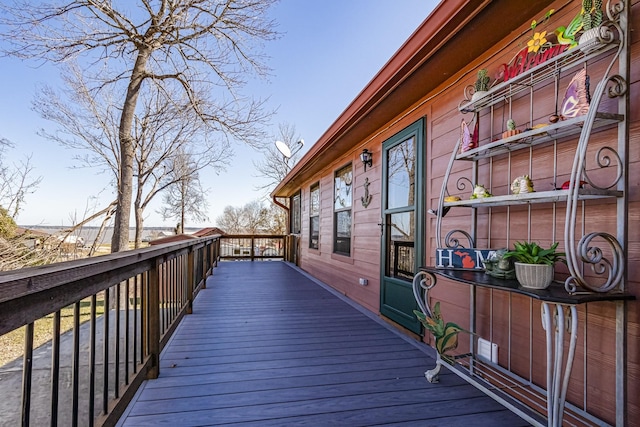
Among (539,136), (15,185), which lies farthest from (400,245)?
(15,185)

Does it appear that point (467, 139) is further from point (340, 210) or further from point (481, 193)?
point (340, 210)

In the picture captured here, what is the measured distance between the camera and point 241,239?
408 inches

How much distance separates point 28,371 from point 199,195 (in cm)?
1842

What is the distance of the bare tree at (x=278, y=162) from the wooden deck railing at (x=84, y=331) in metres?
12.4

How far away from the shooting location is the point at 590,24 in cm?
135

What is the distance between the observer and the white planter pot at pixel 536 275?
1.35 m

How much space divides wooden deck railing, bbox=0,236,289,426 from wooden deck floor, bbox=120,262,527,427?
0.18 meters

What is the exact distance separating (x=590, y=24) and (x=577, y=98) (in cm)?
30

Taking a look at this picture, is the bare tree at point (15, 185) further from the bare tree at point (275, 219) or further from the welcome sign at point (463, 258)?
the bare tree at point (275, 219)

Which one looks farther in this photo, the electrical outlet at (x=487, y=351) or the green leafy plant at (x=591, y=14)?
the electrical outlet at (x=487, y=351)

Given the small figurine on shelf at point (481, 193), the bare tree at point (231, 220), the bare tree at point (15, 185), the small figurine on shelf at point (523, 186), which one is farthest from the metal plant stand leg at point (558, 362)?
the bare tree at point (231, 220)

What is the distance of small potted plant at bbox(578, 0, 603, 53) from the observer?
1312mm

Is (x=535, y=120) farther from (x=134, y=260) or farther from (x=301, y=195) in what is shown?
(x=301, y=195)

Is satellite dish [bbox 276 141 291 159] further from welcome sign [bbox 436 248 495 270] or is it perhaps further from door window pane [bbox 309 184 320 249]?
welcome sign [bbox 436 248 495 270]
